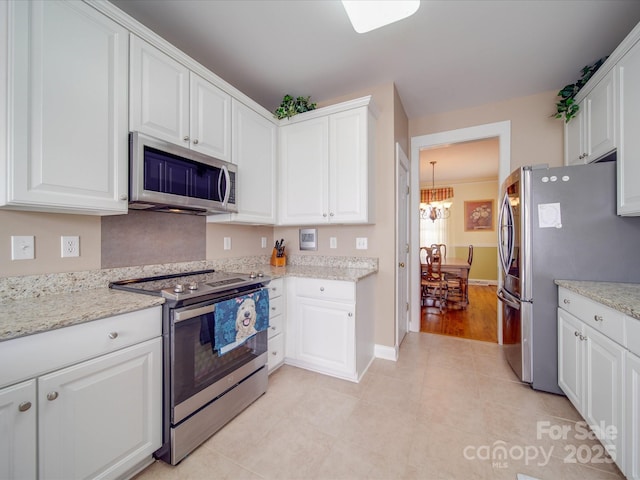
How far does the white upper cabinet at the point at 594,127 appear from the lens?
1.89 m

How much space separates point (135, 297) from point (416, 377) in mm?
2140

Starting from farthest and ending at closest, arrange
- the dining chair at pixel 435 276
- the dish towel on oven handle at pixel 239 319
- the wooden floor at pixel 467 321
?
the dining chair at pixel 435 276
the wooden floor at pixel 467 321
the dish towel on oven handle at pixel 239 319

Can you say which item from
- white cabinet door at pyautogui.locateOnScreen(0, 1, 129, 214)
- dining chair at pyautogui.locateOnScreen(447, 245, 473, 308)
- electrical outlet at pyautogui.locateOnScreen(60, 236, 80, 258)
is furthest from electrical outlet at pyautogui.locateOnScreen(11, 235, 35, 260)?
dining chair at pyautogui.locateOnScreen(447, 245, 473, 308)

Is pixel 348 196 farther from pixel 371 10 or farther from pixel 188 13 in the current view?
pixel 188 13

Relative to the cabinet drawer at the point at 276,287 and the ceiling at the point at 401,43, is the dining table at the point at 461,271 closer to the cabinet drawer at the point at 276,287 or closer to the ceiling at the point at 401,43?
the ceiling at the point at 401,43

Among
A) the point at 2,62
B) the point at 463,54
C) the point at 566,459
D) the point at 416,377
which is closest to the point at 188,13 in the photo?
the point at 2,62

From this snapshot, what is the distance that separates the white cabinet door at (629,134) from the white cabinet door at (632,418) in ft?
3.15

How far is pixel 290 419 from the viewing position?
173 cm

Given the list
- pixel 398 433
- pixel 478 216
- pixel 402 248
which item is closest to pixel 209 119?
pixel 402 248

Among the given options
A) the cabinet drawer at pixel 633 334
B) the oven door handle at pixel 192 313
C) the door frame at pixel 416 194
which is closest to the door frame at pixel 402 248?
the door frame at pixel 416 194

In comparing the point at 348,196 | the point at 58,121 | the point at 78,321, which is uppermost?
the point at 58,121

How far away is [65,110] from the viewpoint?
124 centimetres

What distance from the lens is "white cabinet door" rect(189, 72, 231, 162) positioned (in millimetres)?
1829

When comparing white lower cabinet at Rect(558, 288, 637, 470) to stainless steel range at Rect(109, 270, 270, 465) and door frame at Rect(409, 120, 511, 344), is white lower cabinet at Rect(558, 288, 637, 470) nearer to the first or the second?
door frame at Rect(409, 120, 511, 344)
